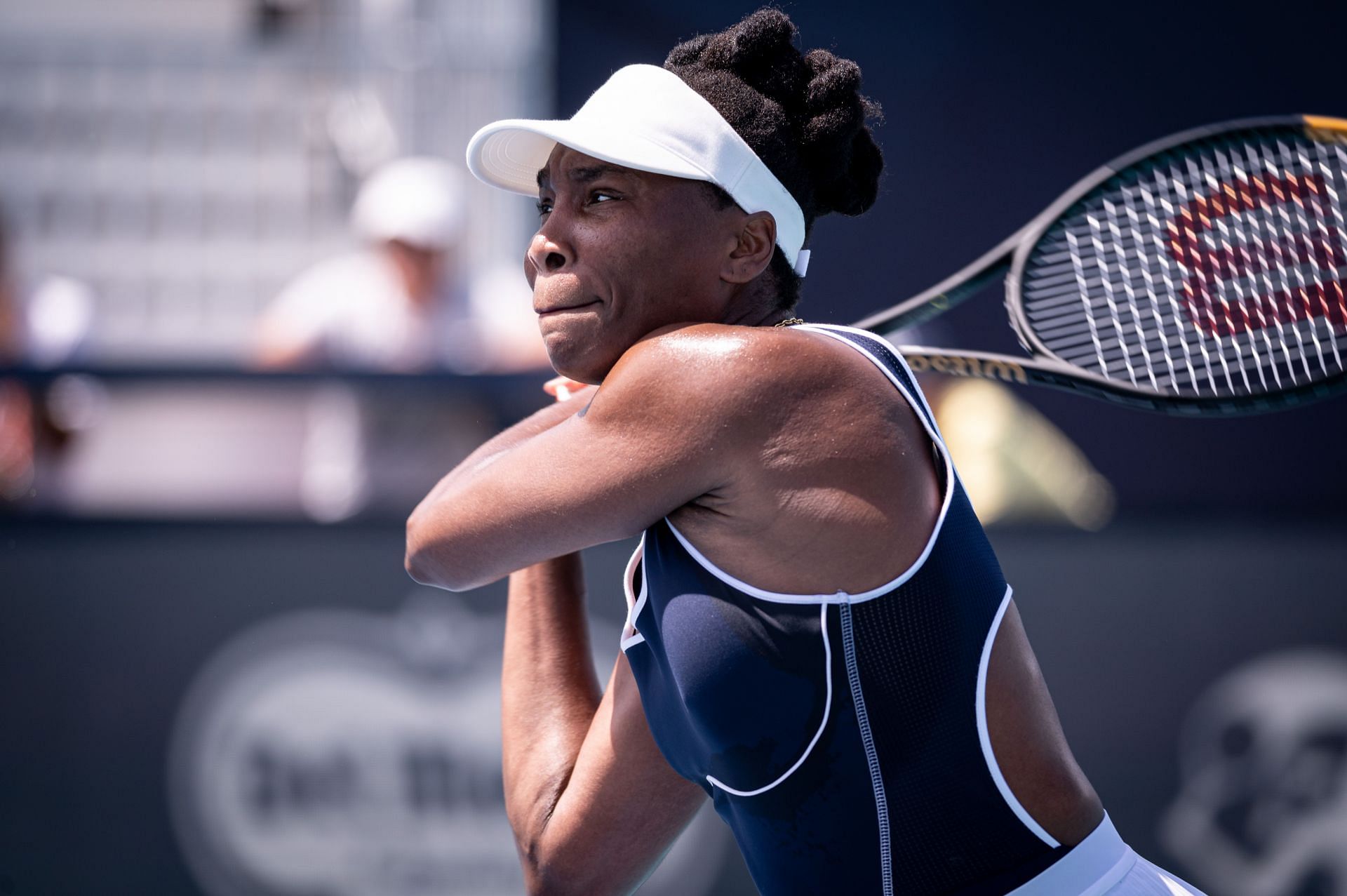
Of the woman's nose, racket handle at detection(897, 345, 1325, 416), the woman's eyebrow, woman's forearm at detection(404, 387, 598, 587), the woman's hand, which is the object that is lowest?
woman's forearm at detection(404, 387, 598, 587)

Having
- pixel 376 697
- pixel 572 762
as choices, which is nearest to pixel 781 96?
pixel 572 762

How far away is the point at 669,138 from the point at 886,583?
0.58m

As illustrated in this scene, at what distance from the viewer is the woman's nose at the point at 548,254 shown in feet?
5.95

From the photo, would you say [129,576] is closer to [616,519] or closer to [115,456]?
[115,456]

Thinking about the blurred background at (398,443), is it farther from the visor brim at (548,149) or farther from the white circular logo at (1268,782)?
the visor brim at (548,149)

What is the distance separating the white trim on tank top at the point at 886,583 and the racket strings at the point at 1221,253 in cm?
77

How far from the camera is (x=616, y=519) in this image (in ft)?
5.41

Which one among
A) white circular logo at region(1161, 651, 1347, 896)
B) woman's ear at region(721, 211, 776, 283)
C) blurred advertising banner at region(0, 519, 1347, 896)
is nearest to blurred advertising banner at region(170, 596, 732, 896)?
blurred advertising banner at region(0, 519, 1347, 896)

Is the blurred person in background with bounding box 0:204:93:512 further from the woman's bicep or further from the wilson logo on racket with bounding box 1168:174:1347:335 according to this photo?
the wilson logo on racket with bounding box 1168:174:1347:335

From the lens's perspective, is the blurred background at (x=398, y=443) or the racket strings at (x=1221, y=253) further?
the blurred background at (x=398, y=443)

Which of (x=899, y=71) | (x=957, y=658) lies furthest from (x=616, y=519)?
(x=899, y=71)

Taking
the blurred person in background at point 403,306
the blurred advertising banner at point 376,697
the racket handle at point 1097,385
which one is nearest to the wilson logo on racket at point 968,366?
the racket handle at point 1097,385

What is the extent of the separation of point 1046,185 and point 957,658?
466 centimetres

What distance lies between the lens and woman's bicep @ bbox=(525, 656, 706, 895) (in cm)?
201
